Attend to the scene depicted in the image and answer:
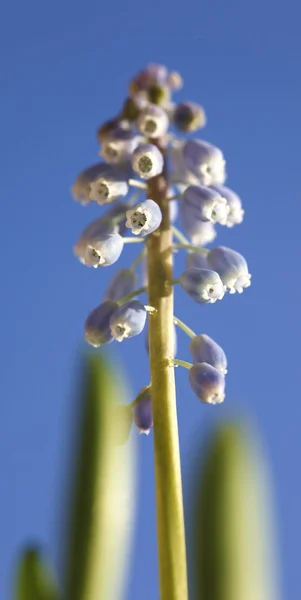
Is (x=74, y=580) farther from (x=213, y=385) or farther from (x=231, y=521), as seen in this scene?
(x=213, y=385)

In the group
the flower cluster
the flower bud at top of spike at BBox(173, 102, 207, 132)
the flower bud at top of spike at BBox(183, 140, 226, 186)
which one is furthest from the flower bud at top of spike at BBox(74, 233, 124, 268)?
the flower bud at top of spike at BBox(173, 102, 207, 132)

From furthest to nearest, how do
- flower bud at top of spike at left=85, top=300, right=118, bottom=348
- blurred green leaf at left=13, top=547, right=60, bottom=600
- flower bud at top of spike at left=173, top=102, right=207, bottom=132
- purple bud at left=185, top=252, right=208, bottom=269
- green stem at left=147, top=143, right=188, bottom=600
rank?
flower bud at top of spike at left=173, top=102, right=207, bottom=132 < purple bud at left=185, top=252, right=208, bottom=269 < flower bud at top of spike at left=85, top=300, right=118, bottom=348 < blurred green leaf at left=13, top=547, right=60, bottom=600 < green stem at left=147, top=143, right=188, bottom=600

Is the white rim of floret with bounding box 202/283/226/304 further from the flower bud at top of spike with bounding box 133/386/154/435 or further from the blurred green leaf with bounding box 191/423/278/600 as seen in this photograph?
the blurred green leaf with bounding box 191/423/278/600

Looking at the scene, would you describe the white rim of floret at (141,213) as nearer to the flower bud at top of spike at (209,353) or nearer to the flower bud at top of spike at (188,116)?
the flower bud at top of spike at (209,353)

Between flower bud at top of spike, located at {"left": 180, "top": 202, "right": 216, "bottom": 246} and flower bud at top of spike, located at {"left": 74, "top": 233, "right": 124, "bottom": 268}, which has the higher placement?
→ flower bud at top of spike, located at {"left": 180, "top": 202, "right": 216, "bottom": 246}

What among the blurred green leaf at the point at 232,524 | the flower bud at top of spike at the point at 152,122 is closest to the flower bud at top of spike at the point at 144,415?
the blurred green leaf at the point at 232,524

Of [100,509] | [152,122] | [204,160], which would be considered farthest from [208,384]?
[152,122]
